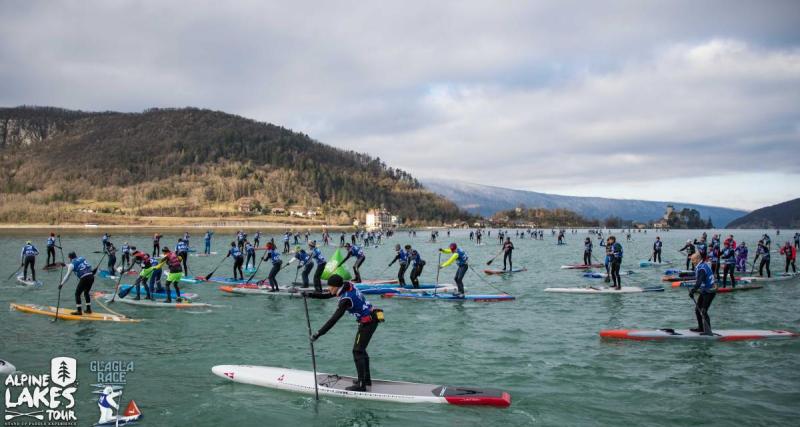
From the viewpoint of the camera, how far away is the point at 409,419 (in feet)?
34.6

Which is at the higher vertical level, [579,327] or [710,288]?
[710,288]

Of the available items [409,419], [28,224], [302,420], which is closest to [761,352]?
[409,419]

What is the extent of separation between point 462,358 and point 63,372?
1116 cm

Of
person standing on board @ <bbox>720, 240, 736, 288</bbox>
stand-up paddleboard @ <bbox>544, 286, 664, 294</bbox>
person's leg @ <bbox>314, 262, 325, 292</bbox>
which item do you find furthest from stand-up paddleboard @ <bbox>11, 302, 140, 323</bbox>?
person standing on board @ <bbox>720, 240, 736, 288</bbox>

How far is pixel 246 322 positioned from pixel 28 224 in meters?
200

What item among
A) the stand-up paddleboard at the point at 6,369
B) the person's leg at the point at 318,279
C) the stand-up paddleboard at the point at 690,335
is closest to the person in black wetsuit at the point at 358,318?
the stand-up paddleboard at the point at 6,369

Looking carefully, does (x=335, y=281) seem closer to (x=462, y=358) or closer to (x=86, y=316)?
(x=462, y=358)

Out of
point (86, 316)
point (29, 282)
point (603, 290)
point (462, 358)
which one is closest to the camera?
point (462, 358)

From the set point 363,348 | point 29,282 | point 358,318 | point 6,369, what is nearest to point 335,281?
point 358,318

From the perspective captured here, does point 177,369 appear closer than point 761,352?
Yes

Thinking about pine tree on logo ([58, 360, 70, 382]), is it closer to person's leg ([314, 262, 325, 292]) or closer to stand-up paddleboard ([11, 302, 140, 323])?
stand-up paddleboard ([11, 302, 140, 323])

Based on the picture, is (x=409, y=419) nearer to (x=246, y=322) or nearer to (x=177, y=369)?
(x=177, y=369)

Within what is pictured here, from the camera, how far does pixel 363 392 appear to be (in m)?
11.3

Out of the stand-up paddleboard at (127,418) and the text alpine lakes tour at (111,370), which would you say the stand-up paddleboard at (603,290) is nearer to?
the text alpine lakes tour at (111,370)
